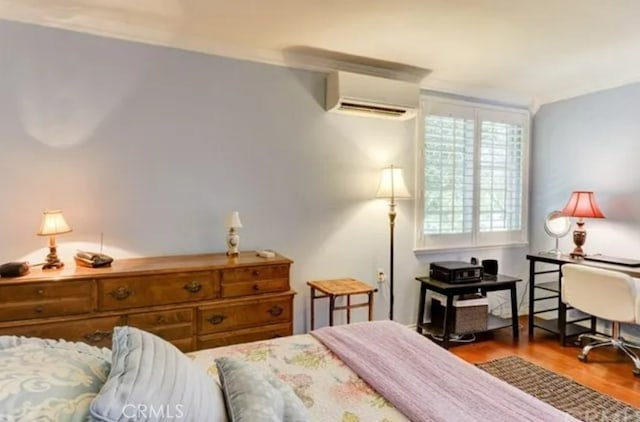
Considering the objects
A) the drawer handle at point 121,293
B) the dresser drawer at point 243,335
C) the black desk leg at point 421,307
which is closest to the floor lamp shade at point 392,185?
the black desk leg at point 421,307

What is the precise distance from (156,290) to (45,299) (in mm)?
555

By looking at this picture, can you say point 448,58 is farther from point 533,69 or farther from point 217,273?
point 217,273

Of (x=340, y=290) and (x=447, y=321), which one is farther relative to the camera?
(x=447, y=321)

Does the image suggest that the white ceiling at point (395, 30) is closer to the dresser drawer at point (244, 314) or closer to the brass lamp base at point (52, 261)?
the brass lamp base at point (52, 261)

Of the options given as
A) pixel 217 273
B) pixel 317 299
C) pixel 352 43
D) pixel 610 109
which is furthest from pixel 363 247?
pixel 610 109

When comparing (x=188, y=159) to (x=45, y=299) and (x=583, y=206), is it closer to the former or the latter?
(x=45, y=299)

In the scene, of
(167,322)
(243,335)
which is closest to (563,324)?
(243,335)

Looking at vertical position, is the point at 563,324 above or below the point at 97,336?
below

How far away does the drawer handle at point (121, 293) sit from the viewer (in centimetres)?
227

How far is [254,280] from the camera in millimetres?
2613

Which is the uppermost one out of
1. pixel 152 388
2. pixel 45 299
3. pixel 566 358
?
pixel 152 388

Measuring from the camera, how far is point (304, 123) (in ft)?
10.5

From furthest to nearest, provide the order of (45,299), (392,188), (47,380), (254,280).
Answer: (392,188)
(254,280)
(45,299)
(47,380)

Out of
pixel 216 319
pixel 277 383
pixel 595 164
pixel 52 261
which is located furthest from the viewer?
pixel 595 164
